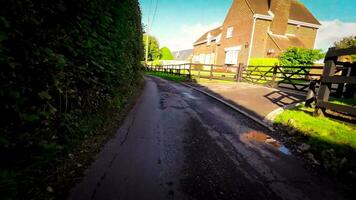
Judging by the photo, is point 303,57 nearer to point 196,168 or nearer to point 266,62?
point 266,62

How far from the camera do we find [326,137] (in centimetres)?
476

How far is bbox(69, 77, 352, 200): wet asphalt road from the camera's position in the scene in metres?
2.87

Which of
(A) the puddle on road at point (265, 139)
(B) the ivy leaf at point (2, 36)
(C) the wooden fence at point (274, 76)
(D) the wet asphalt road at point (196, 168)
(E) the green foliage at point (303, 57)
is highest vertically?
(E) the green foliage at point (303, 57)

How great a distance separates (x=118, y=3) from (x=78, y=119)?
2.81 meters

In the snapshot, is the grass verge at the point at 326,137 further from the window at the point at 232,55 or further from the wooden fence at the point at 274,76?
the window at the point at 232,55

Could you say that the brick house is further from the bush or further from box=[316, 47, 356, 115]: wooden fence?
box=[316, 47, 356, 115]: wooden fence

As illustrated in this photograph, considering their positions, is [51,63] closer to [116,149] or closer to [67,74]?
[67,74]

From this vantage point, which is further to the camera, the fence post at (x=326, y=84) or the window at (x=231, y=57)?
the window at (x=231, y=57)

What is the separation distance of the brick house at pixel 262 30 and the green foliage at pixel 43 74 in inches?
1055

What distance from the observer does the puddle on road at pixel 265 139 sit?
4671 mm

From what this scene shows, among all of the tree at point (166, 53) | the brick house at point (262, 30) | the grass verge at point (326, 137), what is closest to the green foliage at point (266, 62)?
the brick house at point (262, 30)

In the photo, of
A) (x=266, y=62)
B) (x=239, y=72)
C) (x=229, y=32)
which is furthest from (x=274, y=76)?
(x=229, y=32)

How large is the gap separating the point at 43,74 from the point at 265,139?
15.4ft

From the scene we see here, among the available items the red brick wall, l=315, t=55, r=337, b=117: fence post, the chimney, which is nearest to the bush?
the red brick wall
